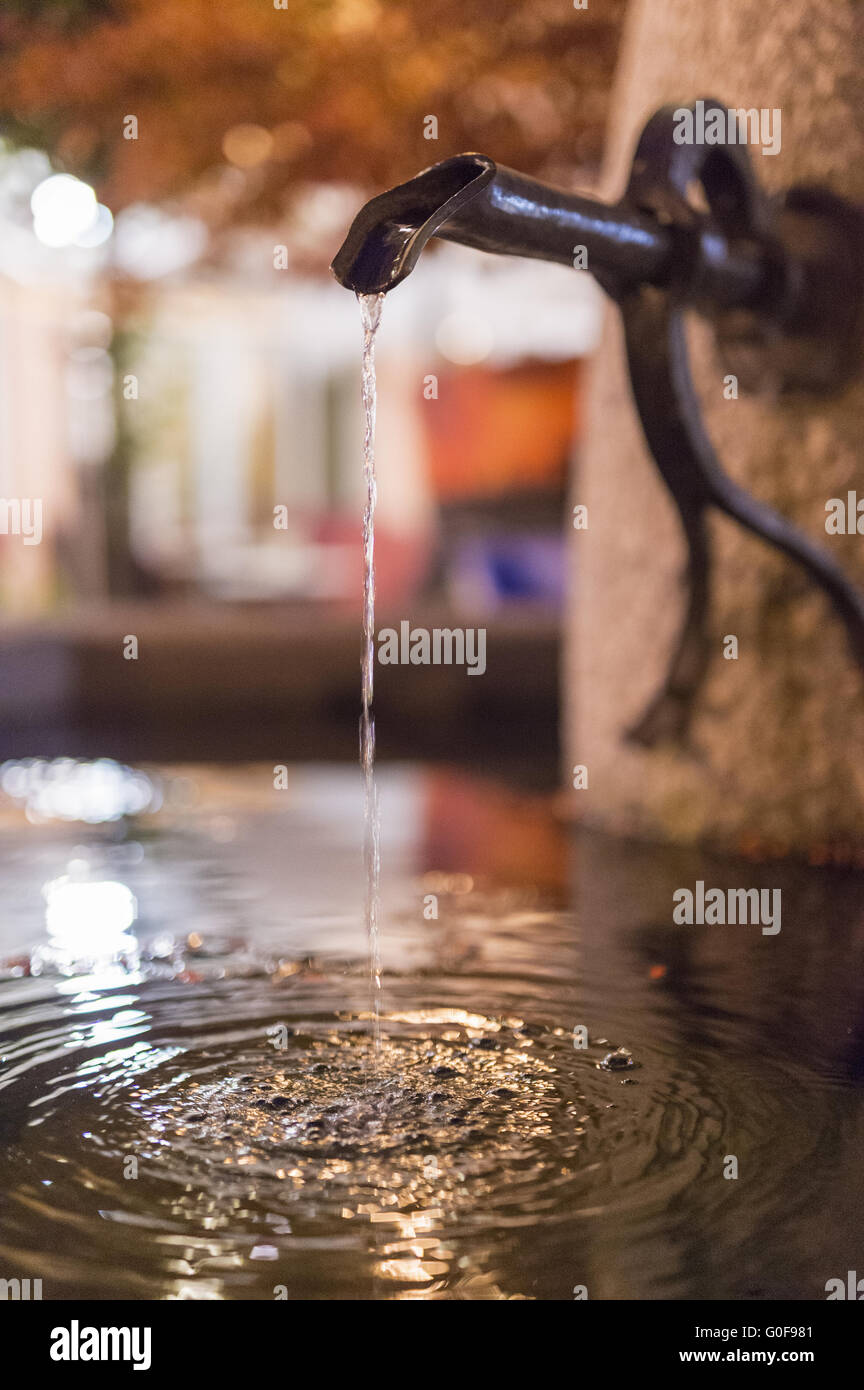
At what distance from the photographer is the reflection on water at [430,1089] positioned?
148 centimetres

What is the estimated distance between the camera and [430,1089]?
1940 mm

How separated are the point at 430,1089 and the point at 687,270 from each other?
5.13ft

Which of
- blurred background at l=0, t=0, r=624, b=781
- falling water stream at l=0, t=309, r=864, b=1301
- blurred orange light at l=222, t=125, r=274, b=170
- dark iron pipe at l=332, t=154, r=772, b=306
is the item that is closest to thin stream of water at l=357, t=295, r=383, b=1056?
falling water stream at l=0, t=309, r=864, b=1301

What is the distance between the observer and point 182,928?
296cm

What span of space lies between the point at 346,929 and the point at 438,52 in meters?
4.27

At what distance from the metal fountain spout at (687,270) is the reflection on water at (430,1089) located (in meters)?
0.78

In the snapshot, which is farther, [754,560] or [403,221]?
[754,560]

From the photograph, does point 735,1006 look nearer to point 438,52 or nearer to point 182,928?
point 182,928
